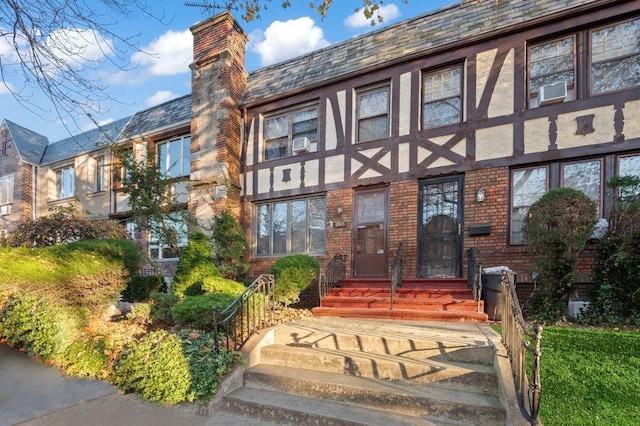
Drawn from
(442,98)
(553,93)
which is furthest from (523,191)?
(442,98)

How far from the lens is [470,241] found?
23.6ft

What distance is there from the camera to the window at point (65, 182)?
15.0 meters

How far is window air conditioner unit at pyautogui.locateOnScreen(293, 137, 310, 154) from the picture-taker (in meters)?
9.05

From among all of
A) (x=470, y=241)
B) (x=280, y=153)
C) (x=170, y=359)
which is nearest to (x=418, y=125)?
(x=470, y=241)

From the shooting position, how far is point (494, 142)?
23.4 ft

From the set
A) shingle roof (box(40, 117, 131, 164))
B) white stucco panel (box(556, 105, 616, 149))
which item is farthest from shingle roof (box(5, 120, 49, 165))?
white stucco panel (box(556, 105, 616, 149))

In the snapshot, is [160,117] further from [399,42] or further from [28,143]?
[28,143]

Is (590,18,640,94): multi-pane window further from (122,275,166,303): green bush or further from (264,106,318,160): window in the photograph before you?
(122,275,166,303): green bush

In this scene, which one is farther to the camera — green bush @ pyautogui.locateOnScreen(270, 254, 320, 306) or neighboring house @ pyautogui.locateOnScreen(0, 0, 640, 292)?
green bush @ pyautogui.locateOnScreen(270, 254, 320, 306)

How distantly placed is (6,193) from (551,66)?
23035 mm

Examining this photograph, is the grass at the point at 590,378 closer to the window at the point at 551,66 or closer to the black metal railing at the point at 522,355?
the black metal railing at the point at 522,355

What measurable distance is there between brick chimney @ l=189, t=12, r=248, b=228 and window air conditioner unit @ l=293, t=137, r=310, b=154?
1993 mm

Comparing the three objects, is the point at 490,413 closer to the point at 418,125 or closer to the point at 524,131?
the point at 524,131

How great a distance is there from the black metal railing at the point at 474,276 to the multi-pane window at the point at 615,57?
391 cm
